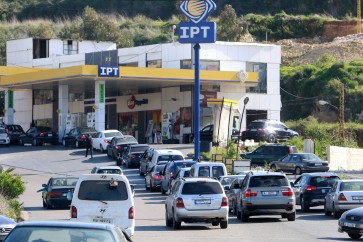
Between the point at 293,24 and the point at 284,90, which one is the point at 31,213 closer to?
the point at 284,90

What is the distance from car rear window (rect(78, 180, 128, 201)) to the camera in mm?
22188

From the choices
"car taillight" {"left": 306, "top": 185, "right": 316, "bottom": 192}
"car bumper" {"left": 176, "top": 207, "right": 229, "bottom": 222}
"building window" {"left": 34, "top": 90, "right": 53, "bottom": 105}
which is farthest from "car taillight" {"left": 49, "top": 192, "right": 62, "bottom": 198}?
"building window" {"left": 34, "top": 90, "right": 53, "bottom": 105}

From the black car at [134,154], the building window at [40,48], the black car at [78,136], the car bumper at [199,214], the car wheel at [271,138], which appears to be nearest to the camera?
the car bumper at [199,214]

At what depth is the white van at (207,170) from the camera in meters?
37.6

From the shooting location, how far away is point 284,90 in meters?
99.9

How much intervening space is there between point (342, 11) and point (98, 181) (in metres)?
119

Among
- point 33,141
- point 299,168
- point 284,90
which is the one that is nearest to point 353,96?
point 284,90

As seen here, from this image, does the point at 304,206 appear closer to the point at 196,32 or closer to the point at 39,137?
the point at 196,32

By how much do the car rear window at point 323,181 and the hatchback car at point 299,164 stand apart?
47.9 ft

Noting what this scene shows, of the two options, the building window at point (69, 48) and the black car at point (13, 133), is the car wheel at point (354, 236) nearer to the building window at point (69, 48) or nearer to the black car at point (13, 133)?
the black car at point (13, 133)

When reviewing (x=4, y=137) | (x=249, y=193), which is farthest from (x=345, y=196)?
(x=4, y=137)

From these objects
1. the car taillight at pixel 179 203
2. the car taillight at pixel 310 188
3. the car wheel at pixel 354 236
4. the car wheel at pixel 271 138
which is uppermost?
the car wheel at pixel 271 138

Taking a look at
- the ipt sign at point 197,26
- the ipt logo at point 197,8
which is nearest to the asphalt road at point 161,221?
the ipt sign at point 197,26

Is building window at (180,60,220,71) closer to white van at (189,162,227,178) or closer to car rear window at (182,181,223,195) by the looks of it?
white van at (189,162,227,178)
